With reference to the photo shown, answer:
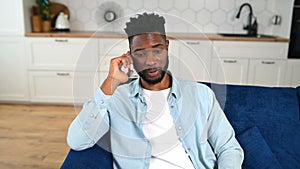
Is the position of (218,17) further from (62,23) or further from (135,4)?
(62,23)

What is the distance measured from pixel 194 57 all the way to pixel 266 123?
0.73m

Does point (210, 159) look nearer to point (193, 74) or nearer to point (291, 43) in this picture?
point (193, 74)

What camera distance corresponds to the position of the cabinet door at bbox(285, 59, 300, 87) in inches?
132

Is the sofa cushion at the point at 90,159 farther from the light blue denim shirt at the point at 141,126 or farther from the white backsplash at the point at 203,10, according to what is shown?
the white backsplash at the point at 203,10

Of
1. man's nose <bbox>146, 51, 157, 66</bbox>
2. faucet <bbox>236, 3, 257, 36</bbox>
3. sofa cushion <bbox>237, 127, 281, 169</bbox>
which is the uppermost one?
faucet <bbox>236, 3, 257, 36</bbox>

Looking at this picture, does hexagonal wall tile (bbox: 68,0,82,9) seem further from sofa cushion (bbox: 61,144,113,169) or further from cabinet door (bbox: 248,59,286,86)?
sofa cushion (bbox: 61,144,113,169)

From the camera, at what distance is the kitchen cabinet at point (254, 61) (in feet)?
10.8

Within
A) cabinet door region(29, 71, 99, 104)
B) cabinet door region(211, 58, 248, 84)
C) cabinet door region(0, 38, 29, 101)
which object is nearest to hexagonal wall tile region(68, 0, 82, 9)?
cabinet door region(0, 38, 29, 101)

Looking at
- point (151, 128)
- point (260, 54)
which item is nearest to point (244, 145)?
point (151, 128)

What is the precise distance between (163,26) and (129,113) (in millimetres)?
Answer: 382

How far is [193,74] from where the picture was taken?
3.21 ft

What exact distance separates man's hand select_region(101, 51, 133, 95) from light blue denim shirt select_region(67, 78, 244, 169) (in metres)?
0.03

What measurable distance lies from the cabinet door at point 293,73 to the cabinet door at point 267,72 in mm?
55

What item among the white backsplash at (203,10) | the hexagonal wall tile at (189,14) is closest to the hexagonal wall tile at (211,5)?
the white backsplash at (203,10)
